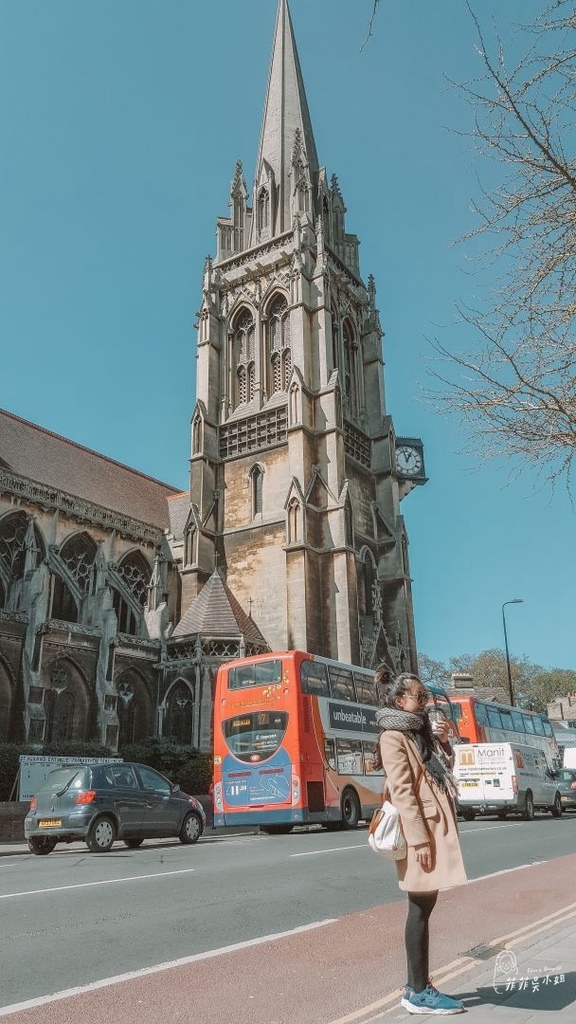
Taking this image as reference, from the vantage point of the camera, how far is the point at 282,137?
44594mm

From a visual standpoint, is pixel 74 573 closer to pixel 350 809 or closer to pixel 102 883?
pixel 350 809

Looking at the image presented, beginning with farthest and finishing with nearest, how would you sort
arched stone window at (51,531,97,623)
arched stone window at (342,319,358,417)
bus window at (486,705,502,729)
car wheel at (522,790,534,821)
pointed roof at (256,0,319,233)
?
pointed roof at (256,0,319,233), arched stone window at (342,319,358,417), arched stone window at (51,531,97,623), bus window at (486,705,502,729), car wheel at (522,790,534,821)

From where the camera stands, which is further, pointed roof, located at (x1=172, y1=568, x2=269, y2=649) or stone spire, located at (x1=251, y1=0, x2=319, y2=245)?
stone spire, located at (x1=251, y1=0, x2=319, y2=245)

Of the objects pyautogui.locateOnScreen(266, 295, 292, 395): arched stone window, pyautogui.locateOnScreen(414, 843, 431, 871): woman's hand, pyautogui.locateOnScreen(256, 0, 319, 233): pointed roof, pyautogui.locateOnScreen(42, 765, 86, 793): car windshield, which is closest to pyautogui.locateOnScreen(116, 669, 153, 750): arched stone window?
pyautogui.locateOnScreen(42, 765, 86, 793): car windshield

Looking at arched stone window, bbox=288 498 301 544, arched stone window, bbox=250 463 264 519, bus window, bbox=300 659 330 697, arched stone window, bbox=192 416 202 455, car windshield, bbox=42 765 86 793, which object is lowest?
car windshield, bbox=42 765 86 793

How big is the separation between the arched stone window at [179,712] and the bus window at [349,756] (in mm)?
11058

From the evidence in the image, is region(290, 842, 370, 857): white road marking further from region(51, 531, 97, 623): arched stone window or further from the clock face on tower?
the clock face on tower

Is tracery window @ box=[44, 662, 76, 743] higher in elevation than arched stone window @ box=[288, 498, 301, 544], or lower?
lower

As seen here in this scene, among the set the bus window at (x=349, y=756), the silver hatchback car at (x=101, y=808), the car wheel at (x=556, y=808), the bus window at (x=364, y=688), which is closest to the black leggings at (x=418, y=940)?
the silver hatchback car at (x=101, y=808)

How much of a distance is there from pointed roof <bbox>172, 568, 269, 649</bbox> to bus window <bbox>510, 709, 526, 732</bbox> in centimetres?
967

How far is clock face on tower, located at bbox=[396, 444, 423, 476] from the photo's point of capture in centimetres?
4681

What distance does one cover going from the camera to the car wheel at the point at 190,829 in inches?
567

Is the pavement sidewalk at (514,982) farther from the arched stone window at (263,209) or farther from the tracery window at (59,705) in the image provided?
the arched stone window at (263,209)

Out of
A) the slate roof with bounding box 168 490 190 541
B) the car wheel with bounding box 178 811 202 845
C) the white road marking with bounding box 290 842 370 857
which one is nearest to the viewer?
the white road marking with bounding box 290 842 370 857
